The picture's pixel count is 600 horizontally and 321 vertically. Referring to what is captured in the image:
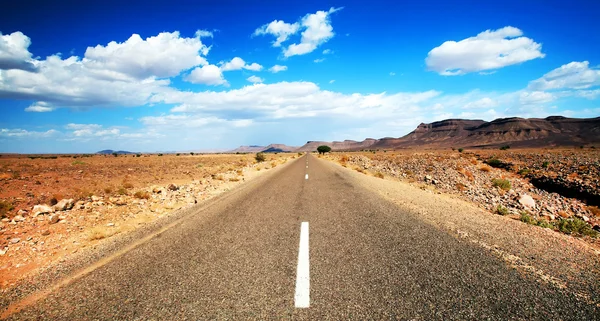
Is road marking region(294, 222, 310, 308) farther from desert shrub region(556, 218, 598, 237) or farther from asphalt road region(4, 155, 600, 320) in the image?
desert shrub region(556, 218, 598, 237)

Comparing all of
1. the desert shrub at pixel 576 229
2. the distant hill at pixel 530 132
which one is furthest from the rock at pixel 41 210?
the distant hill at pixel 530 132

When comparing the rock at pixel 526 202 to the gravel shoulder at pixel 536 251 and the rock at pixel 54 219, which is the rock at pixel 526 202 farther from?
the rock at pixel 54 219

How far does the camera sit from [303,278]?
342 cm

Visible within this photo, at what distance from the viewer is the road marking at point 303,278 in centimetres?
291

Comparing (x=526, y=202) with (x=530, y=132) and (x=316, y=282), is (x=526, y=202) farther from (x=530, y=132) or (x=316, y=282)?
(x=530, y=132)

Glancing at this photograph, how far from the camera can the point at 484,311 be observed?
2.68 meters

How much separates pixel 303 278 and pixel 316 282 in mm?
194

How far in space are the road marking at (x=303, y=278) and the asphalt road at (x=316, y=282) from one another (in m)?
0.06

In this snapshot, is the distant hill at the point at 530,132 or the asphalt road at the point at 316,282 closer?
the asphalt road at the point at 316,282

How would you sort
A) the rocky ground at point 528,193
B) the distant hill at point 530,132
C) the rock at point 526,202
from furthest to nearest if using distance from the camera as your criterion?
the distant hill at point 530,132
the rock at point 526,202
the rocky ground at point 528,193

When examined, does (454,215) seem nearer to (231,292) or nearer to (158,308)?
(231,292)

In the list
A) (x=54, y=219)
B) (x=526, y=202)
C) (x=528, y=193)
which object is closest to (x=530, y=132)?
(x=528, y=193)

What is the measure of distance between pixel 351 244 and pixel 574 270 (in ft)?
10.2

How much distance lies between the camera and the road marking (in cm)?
291
